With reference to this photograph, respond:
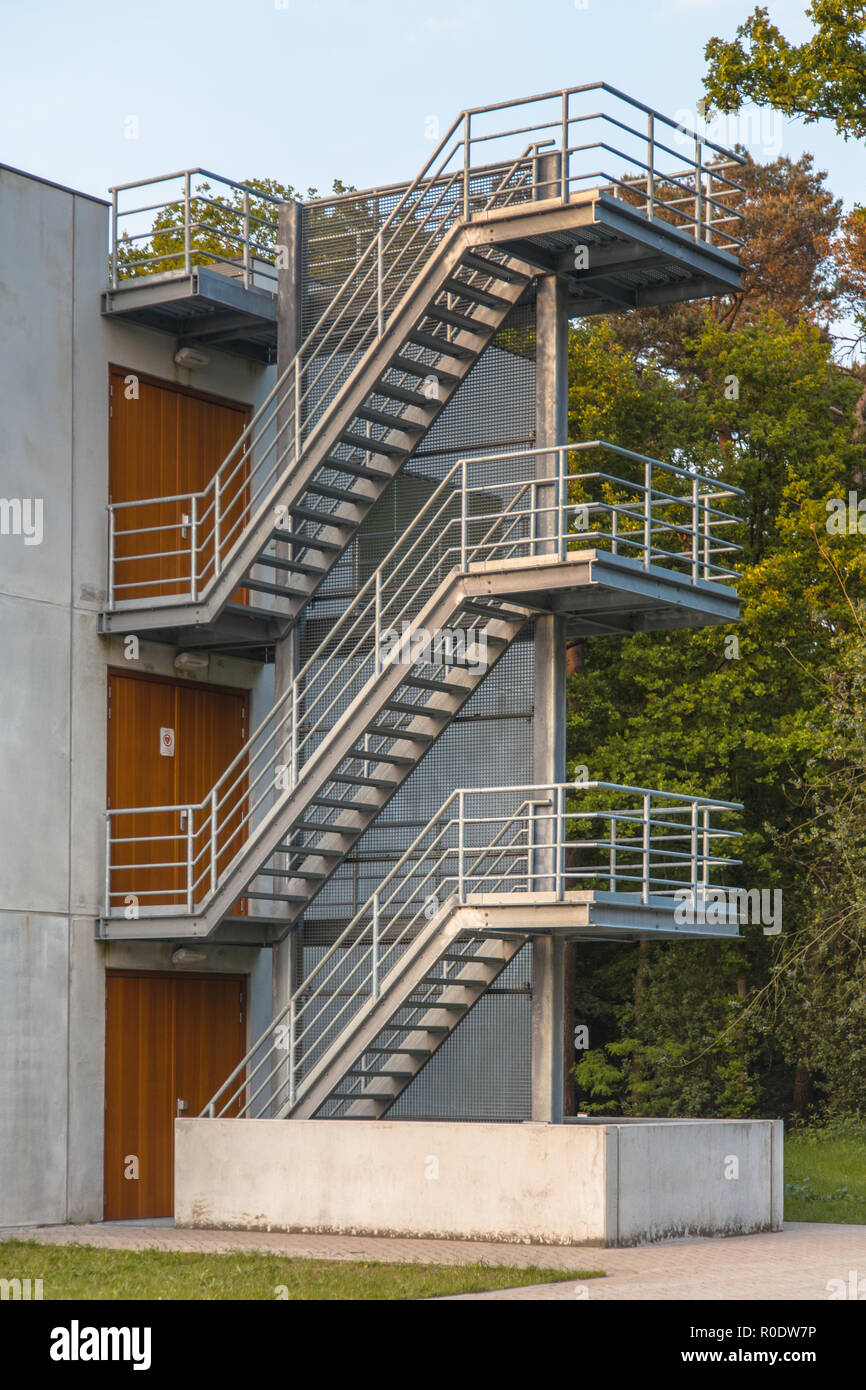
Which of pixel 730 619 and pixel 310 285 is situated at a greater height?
pixel 310 285

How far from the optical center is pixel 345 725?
18.8 m

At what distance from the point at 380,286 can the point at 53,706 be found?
549 centimetres

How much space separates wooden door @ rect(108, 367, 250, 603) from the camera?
71.1ft

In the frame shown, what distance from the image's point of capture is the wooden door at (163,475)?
2167 centimetres

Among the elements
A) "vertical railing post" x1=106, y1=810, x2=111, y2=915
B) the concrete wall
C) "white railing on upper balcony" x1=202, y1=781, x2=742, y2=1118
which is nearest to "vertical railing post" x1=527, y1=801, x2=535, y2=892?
"white railing on upper balcony" x1=202, y1=781, x2=742, y2=1118

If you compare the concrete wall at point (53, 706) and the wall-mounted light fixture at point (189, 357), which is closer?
the concrete wall at point (53, 706)

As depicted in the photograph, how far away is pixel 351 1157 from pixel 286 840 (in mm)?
3728

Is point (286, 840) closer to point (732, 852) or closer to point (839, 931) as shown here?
point (839, 931)

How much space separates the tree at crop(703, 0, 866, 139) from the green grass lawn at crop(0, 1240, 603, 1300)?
15.6m

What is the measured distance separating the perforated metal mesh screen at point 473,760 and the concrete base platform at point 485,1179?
5.16 ft

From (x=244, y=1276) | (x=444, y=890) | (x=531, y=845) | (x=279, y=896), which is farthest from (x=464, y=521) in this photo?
(x=244, y=1276)

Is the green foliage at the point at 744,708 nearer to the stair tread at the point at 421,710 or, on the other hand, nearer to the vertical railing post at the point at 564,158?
the stair tread at the point at 421,710

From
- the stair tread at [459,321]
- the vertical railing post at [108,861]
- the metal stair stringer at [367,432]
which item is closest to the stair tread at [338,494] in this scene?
the metal stair stringer at [367,432]
